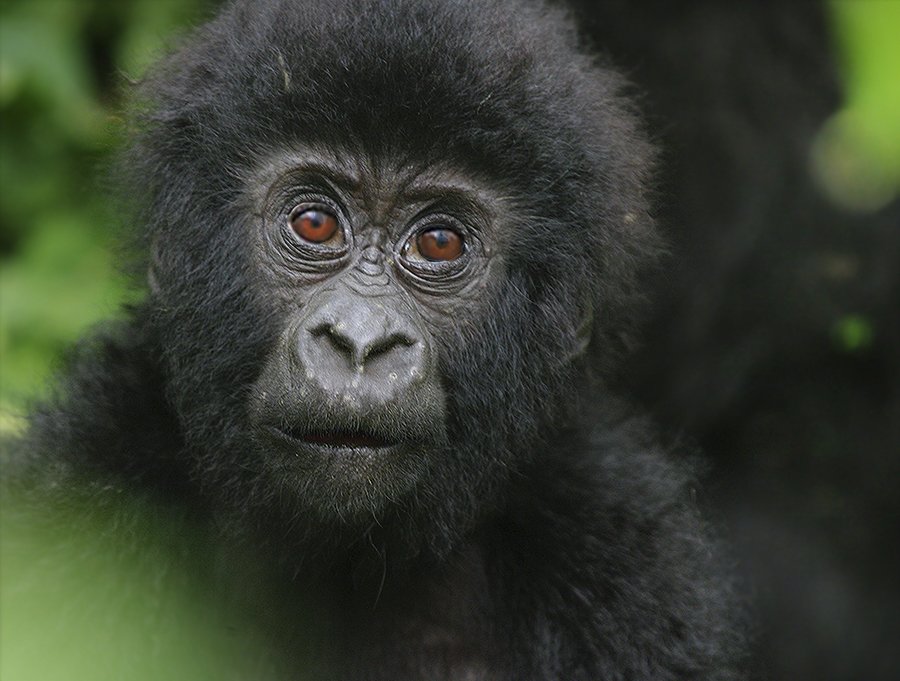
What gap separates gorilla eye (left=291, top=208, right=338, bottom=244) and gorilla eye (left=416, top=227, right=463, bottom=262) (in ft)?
0.86

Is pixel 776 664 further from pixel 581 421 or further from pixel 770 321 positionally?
pixel 581 421

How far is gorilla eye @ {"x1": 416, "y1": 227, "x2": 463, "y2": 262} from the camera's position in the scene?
11.3 ft

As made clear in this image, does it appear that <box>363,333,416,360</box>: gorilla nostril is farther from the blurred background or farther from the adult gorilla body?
the blurred background

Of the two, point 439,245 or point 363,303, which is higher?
point 439,245

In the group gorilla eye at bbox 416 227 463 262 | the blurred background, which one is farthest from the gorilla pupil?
the blurred background

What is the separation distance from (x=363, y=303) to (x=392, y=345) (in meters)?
0.14

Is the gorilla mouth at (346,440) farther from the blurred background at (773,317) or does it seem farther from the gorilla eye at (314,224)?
the blurred background at (773,317)

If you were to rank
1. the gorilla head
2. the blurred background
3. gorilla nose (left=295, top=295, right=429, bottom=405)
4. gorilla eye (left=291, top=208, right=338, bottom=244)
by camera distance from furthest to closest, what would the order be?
the blurred background < gorilla eye (left=291, top=208, right=338, bottom=244) < the gorilla head < gorilla nose (left=295, top=295, right=429, bottom=405)

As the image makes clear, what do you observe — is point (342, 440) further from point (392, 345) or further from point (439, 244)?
point (439, 244)

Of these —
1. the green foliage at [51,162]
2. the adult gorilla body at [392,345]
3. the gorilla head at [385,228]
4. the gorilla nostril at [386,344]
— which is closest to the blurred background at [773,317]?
the green foliage at [51,162]

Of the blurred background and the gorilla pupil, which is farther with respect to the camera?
the blurred background

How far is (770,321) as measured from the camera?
591cm

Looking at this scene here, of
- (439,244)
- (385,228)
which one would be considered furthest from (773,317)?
(385,228)

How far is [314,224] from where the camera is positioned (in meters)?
3.40
